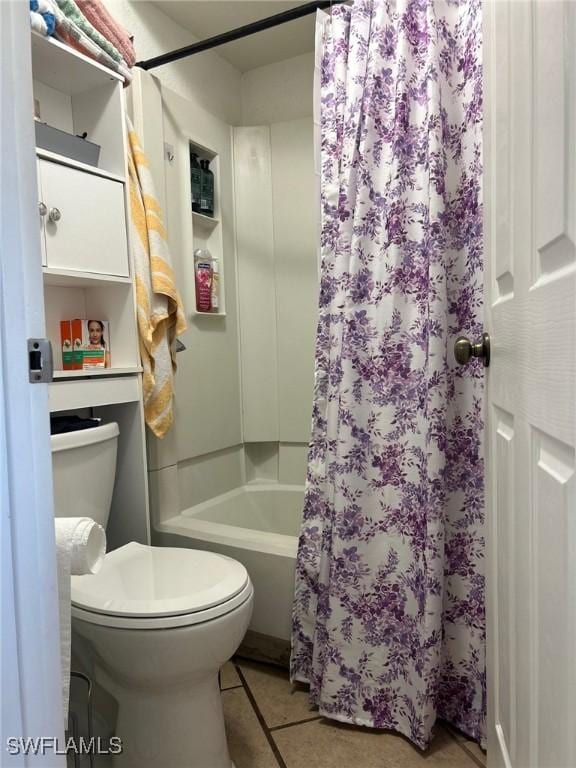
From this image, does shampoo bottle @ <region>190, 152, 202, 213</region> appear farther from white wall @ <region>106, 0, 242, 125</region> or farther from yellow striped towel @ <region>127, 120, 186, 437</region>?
yellow striped towel @ <region>127, 120, 186, 437</region>

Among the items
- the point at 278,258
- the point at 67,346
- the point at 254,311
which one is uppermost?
the point at 278,258

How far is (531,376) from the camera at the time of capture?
0.68 m

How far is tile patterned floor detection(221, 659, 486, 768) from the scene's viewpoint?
4.33 ft

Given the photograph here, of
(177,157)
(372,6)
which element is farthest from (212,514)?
(372,6)

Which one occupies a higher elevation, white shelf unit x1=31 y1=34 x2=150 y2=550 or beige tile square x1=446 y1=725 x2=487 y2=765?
white shelf unit x1=31 y1=34 x2=150 y2=550

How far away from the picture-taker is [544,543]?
2.05 ft

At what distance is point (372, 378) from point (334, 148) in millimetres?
668

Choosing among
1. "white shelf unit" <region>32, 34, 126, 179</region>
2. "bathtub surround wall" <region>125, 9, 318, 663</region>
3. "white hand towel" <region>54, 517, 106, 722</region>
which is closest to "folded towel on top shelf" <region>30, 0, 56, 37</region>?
"white shelf unit" <region>32, 34, 126, 179</region>

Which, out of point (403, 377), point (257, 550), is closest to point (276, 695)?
point (257, 550)

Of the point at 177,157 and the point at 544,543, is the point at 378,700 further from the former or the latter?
the point at 177,157

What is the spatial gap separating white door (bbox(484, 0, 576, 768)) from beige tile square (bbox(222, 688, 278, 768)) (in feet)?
2.10

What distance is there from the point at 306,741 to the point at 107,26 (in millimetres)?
2107

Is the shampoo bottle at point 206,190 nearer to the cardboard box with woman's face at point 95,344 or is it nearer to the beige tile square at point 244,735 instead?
the cardboard box with woman's face at point 95,344

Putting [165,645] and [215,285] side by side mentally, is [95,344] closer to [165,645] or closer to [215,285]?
[215,285]
